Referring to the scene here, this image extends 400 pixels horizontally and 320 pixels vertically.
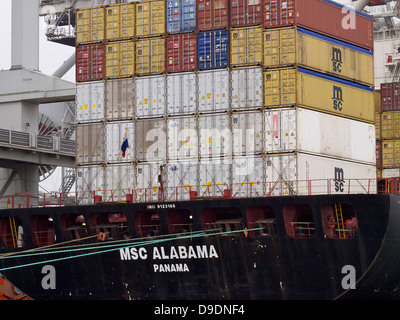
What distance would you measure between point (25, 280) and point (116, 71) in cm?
1180

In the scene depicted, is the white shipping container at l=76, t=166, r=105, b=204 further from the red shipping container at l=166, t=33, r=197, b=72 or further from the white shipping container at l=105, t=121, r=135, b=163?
the red shipping container at l=166, t=33, r=197, b=72

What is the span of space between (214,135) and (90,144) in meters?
7.02

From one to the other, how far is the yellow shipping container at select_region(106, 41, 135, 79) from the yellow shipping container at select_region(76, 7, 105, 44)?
1.07 meters

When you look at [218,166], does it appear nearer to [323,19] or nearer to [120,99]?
[120,99]

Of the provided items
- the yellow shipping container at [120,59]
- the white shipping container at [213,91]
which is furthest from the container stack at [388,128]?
the yellow shipping container at [120,59]

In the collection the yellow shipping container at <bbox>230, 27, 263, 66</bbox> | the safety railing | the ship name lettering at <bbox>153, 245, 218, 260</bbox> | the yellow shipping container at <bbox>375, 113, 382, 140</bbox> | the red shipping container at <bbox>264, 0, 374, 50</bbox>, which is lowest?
the ship name lettering at <bbox>153, 245, 218, 260</bbox>

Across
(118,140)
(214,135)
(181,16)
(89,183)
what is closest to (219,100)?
(214,135)

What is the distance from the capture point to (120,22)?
52.0 m

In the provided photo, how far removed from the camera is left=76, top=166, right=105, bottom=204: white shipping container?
165 ft

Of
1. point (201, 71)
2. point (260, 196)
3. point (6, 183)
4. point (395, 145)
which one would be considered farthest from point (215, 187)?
point (6, 183)

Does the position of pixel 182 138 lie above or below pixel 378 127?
below

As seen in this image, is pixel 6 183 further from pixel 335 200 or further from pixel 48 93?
pixel 335 200

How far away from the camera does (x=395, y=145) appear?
204ft
